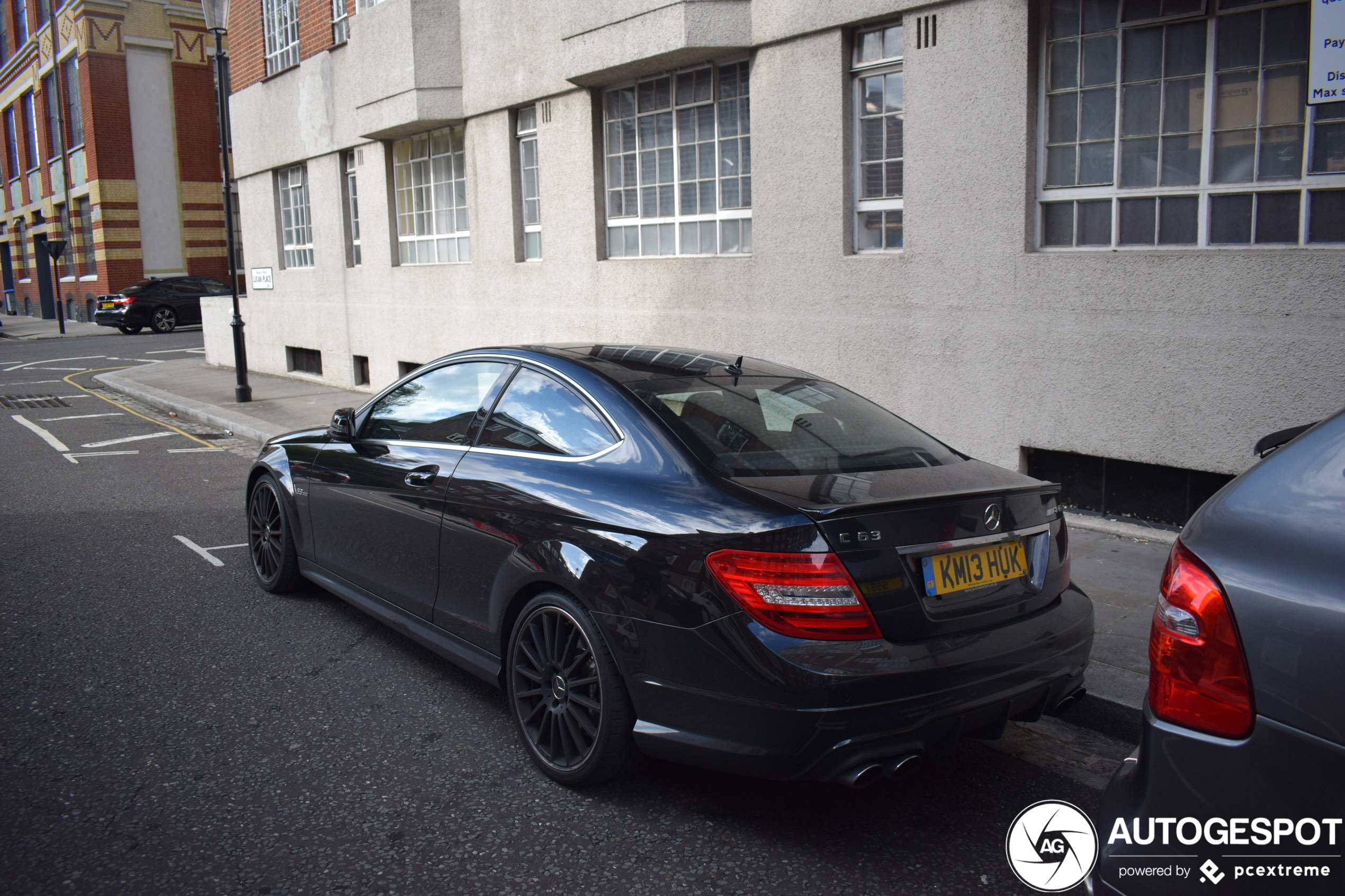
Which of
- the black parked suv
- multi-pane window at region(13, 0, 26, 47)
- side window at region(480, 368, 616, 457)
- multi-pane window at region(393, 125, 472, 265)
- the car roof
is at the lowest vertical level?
side window at region(480, 368, 616, 457)

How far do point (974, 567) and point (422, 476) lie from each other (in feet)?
7.67

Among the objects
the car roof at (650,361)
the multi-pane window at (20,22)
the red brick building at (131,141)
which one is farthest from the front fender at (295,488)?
the multi-pane window at (20,22)

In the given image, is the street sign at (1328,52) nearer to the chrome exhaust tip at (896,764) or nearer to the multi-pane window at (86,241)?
the chrome exhaust tip at (896,764)

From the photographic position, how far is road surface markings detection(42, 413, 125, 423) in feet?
45.5

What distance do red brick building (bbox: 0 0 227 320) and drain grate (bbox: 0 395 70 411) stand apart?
2115cm

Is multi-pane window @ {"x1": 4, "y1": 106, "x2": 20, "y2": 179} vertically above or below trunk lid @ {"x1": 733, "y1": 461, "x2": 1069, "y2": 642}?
above

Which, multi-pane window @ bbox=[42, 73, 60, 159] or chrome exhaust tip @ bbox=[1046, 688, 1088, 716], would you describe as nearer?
chrome exhaust tip @ bbox=[1046, 688, 1088, 716]

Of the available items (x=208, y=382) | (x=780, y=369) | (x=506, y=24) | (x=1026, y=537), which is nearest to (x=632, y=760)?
(x=1026, y=537)

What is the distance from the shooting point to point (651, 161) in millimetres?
10258

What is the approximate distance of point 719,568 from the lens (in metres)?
3.07

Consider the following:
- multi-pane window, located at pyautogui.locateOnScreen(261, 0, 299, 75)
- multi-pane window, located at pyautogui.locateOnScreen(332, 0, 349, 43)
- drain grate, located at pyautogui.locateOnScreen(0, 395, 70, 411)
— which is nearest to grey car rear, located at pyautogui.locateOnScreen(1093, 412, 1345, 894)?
multi-pane window, located at pyautogui.locateOnScreen(332, 0, 349, 43)

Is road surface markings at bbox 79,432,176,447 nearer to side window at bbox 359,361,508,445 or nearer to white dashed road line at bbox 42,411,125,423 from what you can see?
white dashed road line at bbox 42,411,125,423

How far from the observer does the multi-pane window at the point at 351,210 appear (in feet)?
53.1

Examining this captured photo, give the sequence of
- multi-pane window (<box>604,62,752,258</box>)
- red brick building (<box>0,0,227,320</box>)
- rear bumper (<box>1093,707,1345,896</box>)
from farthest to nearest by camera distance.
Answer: red brick building (<box>0,0,227,320</box>) → multi-pane window (<box>604,62,752,258</box>) → rear bumper (<box>1093,707,1345,896</box>)
